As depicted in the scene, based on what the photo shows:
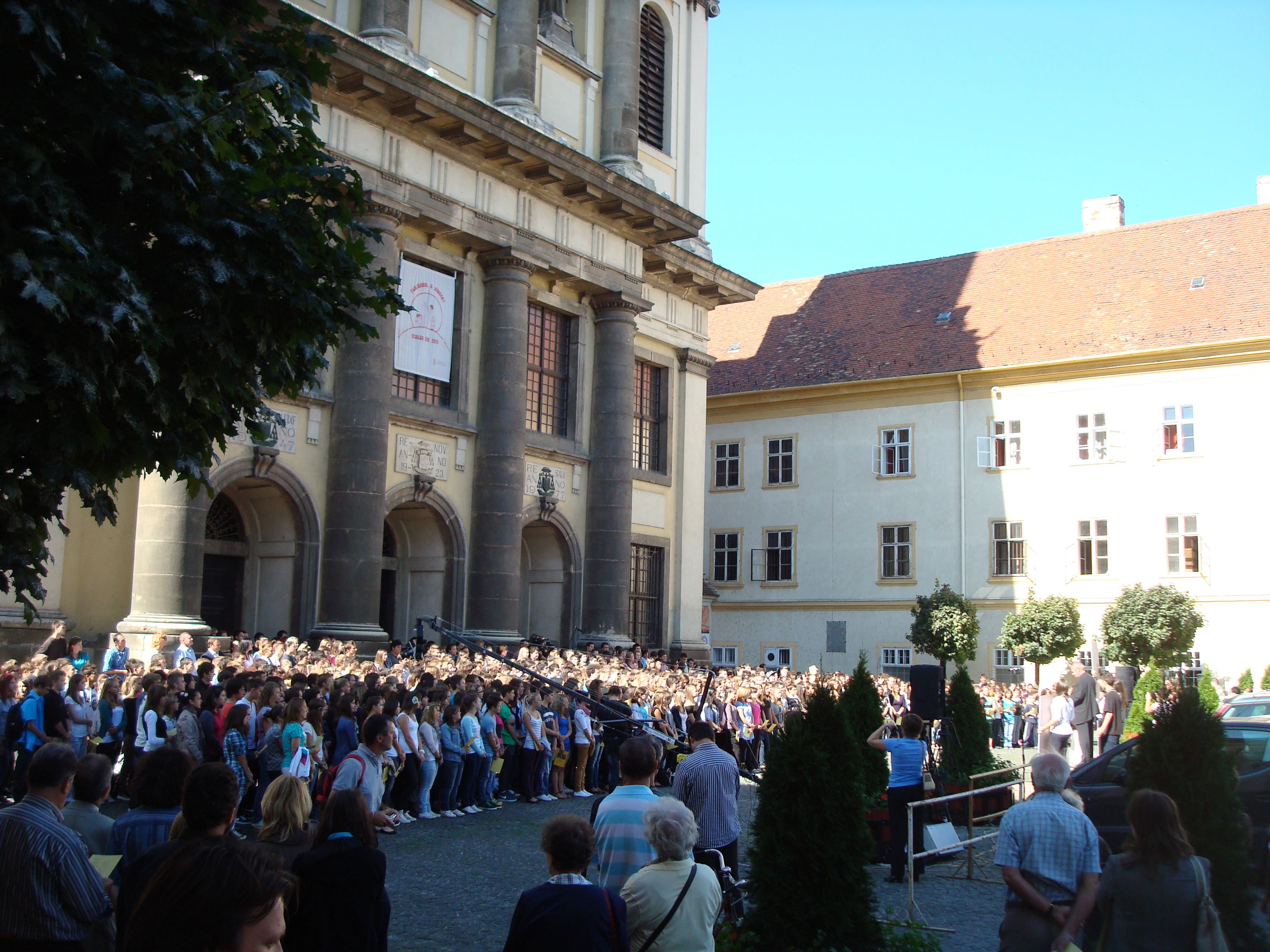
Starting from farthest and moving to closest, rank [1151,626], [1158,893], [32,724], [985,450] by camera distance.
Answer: [985,450] < [1151,626] < [32,724] < [1158,893]

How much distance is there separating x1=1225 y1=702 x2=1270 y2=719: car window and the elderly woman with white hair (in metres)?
15.0

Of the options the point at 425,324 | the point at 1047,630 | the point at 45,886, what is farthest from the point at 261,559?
the point at 1047,630

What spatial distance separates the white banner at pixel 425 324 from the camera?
85.8 ft

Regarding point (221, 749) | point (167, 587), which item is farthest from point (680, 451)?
point (221, 749)

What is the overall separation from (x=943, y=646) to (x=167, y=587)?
2275cm

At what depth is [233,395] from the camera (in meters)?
8.28

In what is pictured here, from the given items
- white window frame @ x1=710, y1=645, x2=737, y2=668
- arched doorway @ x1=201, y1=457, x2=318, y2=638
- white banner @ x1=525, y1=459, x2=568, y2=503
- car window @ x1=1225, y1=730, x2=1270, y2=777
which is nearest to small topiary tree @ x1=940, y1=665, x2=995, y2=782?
car window @ x1=1225, y1=730, x2=1270, y2=777

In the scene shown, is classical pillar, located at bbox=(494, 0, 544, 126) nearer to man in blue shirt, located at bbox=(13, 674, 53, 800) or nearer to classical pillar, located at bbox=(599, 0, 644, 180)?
classical pillar, located at bbox=(599, 0, 644, 180)

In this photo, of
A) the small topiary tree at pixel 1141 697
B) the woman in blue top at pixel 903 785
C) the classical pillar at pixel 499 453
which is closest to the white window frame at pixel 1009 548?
the small topiary tree at pixel 1141 697

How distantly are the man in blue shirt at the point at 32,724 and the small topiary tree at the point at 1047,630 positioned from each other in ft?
92.9

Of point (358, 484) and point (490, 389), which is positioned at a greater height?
point (490, 389)

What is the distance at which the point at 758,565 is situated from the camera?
1738 inches

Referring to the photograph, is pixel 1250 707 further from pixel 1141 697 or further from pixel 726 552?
pixel 726 552

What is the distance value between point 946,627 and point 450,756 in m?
23.3
